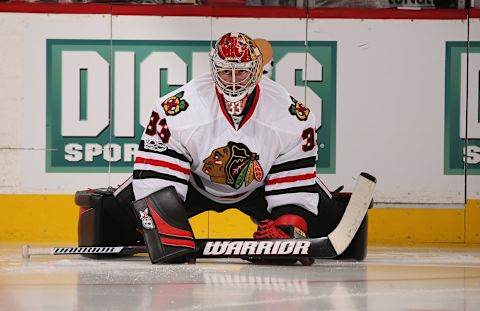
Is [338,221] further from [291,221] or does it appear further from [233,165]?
[233,165]

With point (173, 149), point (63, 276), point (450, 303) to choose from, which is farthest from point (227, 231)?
point (450, 303)

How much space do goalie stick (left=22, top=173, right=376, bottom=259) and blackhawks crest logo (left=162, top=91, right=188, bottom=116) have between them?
59cm

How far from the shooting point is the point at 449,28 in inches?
309

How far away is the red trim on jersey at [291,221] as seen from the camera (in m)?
5.64

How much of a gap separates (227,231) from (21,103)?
150 centimetres

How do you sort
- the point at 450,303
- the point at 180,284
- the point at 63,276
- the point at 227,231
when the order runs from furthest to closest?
the point at 227,231 → the point at 63,276 → the point at 180,284 → the point at 450,303

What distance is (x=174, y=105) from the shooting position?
562 cm

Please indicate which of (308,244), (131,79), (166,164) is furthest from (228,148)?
(131,79)

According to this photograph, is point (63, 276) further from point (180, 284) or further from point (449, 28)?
point (449, 28)

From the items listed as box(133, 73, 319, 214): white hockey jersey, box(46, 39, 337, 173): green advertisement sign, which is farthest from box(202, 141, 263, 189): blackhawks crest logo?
box(46, 39, 337, 173): green advertisement sign

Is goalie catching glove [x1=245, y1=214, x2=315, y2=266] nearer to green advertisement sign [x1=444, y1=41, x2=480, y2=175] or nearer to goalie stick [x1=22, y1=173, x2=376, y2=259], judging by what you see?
goalie stick [x1=22, y1=173, x2=376, y2=259]

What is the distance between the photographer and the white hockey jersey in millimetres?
5562

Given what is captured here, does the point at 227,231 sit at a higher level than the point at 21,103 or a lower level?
lower

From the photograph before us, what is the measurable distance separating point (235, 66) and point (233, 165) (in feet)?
1.48
